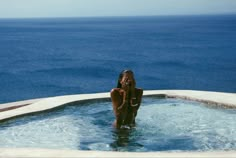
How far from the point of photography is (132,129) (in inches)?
444

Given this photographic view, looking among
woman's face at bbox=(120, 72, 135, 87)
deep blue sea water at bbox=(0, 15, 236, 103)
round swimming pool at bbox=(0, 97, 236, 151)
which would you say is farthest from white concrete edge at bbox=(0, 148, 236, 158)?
deep blue sea water at bbox=(0, 15, 236, 103)

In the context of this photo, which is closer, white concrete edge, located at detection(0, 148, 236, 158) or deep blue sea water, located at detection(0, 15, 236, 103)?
white concrete edge, located at detection(0, 148, 236, 158)

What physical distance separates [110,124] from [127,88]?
5.22 ft

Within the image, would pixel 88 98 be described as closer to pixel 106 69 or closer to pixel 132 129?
pixel 132 129

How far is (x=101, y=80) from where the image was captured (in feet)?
184

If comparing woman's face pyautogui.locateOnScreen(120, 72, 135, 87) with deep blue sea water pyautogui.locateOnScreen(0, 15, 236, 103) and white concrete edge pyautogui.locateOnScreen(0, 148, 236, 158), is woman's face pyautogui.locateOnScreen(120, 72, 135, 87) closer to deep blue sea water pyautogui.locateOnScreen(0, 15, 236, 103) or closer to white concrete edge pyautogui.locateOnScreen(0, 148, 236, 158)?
white concrete edge pyautogui.locateOnScreen(0, 148, 236, 158)

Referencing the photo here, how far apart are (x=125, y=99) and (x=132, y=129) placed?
861 mm

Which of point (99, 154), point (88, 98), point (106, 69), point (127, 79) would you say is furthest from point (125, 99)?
point (106, 69)

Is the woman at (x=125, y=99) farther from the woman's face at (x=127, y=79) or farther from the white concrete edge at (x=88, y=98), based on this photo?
the white concrete edge at (x=88, y=98)

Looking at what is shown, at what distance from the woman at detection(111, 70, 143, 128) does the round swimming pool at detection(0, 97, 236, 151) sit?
0.31 m

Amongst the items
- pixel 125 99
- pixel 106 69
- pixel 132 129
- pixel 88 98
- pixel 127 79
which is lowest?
pixel 106 69

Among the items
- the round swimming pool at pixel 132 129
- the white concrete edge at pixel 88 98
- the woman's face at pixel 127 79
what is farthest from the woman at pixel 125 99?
the white concrete edge at pixel 88 98

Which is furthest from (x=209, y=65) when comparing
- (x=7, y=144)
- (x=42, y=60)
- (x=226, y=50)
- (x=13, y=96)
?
(x=7, y=144)

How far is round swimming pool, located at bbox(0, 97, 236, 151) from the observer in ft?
32.7
